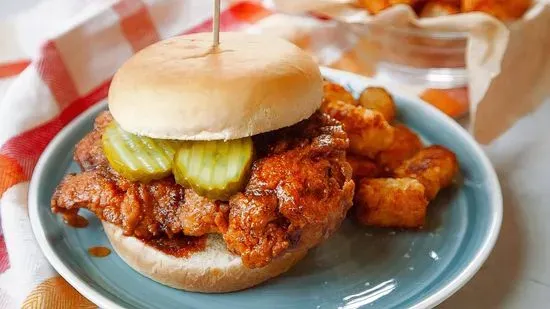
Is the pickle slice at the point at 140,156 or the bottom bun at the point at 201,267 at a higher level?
the pickle slice at the point at 140,156

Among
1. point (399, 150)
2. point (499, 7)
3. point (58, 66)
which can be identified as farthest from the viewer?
point (499, 7)

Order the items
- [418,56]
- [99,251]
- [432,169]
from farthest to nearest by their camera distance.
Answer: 1. [418,56]
2. [432,169]
3. [99,251]

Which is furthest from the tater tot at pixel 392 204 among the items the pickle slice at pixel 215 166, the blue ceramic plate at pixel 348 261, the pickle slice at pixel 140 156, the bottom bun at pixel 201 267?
the pickle slice at pixel 140 156

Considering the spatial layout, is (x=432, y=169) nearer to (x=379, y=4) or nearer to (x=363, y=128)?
(x=363, y=128)

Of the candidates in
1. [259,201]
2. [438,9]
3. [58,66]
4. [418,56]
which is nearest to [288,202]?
[259,201]

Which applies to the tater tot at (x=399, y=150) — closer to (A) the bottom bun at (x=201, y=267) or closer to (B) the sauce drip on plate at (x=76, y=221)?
(A) the bottom bun at (x=201, y=267)

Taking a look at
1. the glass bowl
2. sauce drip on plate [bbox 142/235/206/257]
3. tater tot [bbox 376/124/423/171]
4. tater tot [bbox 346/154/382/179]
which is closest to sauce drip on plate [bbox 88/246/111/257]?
sauce drip on plate [bbox 142/235/206/257]

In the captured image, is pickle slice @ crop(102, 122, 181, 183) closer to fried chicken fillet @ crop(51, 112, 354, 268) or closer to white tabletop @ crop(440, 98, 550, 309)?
fried chicken fillet @ crop(51, 112, 354, 268)
